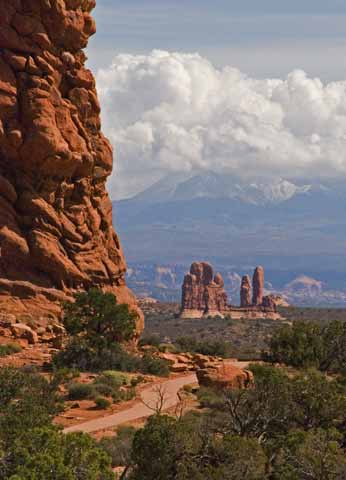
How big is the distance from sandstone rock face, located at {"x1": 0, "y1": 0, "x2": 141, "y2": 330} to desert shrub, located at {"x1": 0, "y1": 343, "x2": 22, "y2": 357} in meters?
3.56

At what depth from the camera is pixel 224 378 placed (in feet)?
108

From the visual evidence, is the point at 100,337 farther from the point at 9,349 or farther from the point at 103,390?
the point at 103,390

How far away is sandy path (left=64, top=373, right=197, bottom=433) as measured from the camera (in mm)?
26656

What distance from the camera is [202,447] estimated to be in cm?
1994

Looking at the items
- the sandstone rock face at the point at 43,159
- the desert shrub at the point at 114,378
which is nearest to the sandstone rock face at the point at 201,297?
the sandstone rock face at the point at 43,159

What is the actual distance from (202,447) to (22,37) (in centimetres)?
2965

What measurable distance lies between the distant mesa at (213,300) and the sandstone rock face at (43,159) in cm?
10225

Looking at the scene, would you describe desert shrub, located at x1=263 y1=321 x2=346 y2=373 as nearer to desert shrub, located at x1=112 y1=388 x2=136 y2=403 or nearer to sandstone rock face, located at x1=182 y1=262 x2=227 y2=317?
desert shrub, located at x1=112 y1=388 x2=136 y2=403

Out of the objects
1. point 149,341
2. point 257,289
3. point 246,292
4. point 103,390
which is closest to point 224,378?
point 103,390

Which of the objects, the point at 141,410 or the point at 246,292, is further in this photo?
the point at 246,292

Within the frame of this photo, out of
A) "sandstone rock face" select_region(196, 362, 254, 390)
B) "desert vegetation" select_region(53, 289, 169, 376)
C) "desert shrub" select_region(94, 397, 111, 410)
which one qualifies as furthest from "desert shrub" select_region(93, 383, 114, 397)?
"desert vegetation" select_region(53, 289, 169, 376)

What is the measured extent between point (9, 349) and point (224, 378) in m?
11.2

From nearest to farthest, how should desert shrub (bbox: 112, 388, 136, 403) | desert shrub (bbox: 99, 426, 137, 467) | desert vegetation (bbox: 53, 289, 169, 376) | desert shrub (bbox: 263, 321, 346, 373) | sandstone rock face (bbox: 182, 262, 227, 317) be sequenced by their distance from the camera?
desert shrub (bbox: 99, 426, 137, 467), desert shrub (bbox: 112, 388, 136, 403), desert vegetation (bbox: 53, 289, 169, 376), desert shrub (bbox: 263, 321, 346, 373), sandstone rock face (bbox: 182, 262, 227, 317)

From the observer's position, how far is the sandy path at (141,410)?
26.7m
